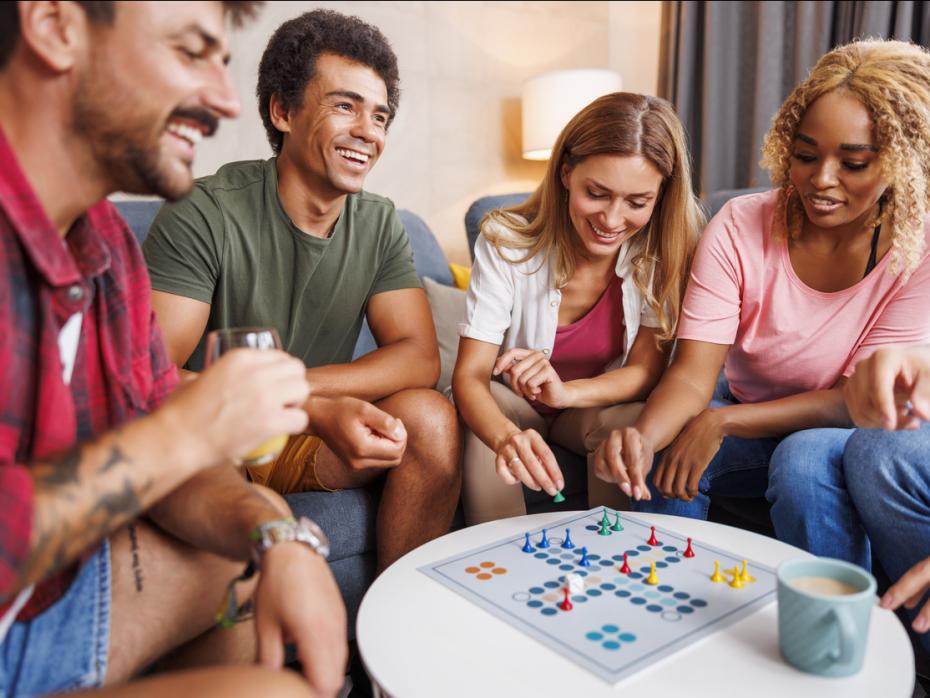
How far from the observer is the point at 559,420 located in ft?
6.12

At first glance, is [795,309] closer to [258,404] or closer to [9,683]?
[258,404]

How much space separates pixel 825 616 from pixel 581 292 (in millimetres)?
1129

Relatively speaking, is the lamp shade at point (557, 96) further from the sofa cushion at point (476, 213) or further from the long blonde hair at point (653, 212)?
the long blonde hair at point (653, 212)

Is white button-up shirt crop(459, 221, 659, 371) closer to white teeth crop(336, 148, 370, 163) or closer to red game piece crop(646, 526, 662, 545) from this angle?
white teeth crop(336, 148, 370, 163)

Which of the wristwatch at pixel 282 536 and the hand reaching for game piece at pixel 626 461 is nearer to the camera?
the wristwatch at pixel 282 536

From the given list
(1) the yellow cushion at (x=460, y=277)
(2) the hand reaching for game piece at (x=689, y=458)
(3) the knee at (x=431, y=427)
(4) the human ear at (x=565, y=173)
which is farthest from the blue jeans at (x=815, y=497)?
(1) the yellow cushion at (x=460, y=277)

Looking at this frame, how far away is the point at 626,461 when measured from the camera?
4.56 feet

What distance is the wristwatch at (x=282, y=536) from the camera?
872mm

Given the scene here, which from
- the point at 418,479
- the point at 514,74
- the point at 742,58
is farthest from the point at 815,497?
the point at 514,74

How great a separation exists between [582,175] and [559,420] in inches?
22.1

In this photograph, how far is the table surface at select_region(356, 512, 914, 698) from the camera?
2.71 ft

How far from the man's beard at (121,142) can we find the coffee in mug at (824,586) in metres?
0.81

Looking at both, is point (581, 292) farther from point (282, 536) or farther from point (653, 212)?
point (282, 536)

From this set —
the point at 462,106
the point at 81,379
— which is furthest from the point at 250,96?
the point at 81,379
